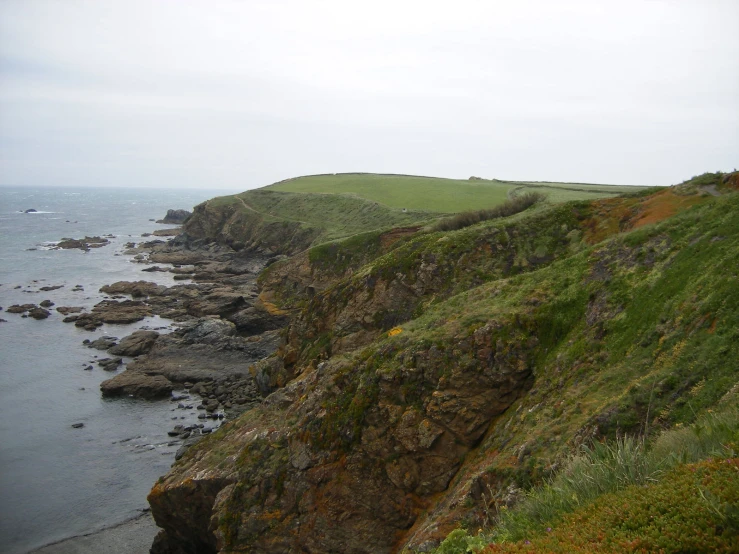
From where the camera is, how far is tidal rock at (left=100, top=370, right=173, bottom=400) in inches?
1406

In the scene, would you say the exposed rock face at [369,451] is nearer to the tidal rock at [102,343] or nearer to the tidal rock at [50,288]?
the tidal rock at [102,343]

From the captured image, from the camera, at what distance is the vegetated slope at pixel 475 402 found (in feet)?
35.5

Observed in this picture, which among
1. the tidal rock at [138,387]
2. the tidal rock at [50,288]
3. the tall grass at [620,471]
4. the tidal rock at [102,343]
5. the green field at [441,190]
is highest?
the green field at [441,190]

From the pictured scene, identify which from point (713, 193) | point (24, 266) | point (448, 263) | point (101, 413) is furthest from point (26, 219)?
point (713, 193)

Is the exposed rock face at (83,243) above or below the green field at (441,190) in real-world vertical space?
below

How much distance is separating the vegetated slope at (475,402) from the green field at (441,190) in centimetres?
2669

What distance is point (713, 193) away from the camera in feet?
68.2

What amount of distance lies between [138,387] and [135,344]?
8748 millimetres

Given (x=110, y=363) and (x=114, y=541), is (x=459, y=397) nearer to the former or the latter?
(x=114, y=541)

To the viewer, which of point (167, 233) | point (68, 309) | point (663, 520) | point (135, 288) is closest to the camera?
point (663, 520)

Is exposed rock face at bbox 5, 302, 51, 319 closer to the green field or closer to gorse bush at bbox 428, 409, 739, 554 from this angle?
the green field

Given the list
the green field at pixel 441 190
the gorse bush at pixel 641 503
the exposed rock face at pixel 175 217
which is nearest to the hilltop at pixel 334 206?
the green field at pixel 441 190

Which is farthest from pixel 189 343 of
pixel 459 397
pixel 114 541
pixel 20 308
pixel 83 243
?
pixel 83 243

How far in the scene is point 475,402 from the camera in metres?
14.9
